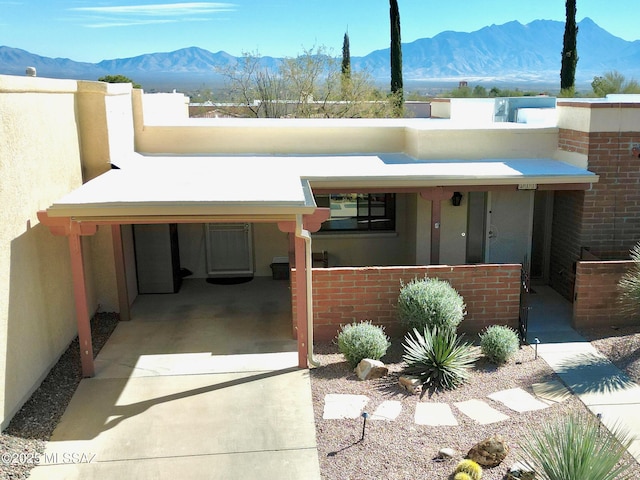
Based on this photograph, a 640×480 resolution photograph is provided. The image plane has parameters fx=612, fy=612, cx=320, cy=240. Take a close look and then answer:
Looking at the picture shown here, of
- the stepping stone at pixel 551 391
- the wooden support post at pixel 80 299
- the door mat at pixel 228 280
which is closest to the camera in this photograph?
the stepping stone at pixel 551 391

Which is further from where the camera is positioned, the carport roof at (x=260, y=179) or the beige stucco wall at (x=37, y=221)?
the carport roof at (x=260, y=179)

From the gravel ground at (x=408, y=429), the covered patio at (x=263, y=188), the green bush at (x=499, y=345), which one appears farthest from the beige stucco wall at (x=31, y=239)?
the green bush at (x=499, y=345)

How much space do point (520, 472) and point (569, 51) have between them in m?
28.9

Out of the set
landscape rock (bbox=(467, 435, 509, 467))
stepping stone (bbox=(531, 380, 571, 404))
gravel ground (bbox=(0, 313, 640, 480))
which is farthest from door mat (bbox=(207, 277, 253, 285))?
landscape rock (bbox=(467, 435, 509, 467))

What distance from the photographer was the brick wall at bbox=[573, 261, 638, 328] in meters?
10.9

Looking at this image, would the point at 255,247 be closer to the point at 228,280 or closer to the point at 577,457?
the point at 228,280

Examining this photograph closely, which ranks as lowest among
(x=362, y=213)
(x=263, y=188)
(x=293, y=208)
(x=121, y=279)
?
(x=121, y=279)

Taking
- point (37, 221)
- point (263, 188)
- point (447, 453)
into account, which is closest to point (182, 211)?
point (263, 188)

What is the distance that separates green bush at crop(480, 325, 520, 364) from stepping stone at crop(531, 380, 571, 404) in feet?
2.49

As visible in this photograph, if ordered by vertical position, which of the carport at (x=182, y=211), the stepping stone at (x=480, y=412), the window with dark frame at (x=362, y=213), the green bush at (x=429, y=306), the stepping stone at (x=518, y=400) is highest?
the carport at (x=182, y=211)

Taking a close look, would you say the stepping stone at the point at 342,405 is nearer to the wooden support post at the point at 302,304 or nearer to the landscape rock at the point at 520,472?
the wooden support post at the point at 302,304

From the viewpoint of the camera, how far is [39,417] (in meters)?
8.01

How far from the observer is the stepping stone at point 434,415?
7.78m

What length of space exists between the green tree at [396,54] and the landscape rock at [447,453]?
1084 inches
